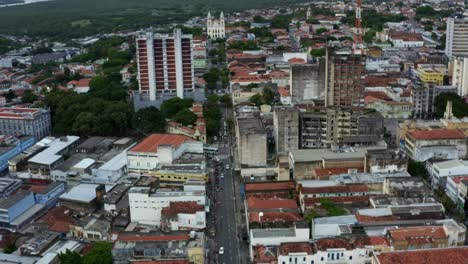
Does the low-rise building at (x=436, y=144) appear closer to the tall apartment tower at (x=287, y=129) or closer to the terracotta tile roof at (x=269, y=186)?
the tall apartment tower at (x=287, y=129)

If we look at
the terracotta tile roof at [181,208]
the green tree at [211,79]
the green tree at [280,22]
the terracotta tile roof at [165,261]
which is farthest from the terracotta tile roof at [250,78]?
the green tree at [280,22]

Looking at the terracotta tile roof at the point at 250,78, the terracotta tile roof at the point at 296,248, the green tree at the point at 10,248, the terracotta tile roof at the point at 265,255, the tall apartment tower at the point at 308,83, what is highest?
the tall apartment tower at the point at 308,83

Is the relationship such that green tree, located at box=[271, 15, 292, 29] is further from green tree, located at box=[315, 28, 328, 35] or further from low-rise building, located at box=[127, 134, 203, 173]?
low-rise building, located at box=[127, 134, 203, 173]

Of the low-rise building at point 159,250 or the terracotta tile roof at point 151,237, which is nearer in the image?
the low-rise building at point 159,250

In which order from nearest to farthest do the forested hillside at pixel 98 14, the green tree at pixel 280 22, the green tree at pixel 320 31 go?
the green tree at pixel 320 31 → the green tree at pixel 280 22 → the forested hillside at pixel 98 14

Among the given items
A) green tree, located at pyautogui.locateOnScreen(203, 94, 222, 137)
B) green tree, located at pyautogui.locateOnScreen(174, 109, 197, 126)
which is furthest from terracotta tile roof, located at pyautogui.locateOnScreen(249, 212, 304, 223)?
green tree, located at pyautogui.locateOnScreen(174, 109, 197, 126)

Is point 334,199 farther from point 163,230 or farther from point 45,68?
point 45,68
